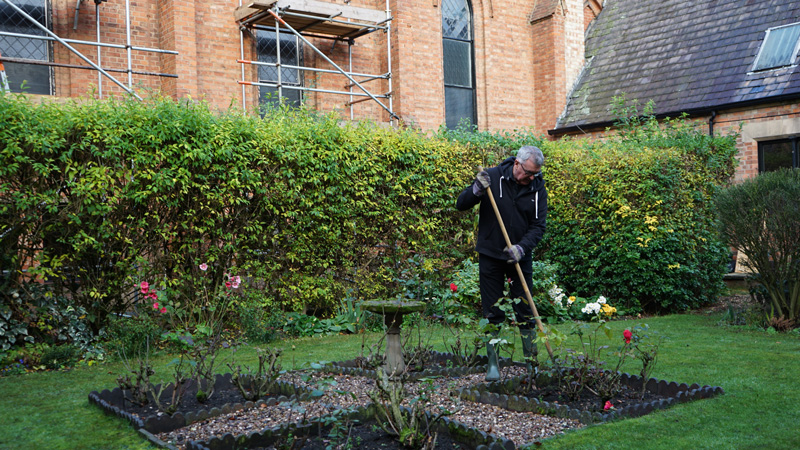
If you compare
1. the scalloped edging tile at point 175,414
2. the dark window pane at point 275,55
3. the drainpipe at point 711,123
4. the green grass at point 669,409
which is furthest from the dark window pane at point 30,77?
the drainpipe at point 711,123

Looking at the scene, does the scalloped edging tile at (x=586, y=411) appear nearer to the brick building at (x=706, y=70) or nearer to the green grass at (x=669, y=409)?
the green grass at (x=669, y=409)

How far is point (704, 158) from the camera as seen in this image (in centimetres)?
1189

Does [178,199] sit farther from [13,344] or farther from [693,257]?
[693,257]

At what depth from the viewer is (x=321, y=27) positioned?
49.2 ft

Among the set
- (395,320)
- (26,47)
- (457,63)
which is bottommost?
(395,320)

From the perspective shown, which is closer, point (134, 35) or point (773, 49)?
point (134, 35)

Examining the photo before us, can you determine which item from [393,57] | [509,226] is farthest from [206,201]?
[393,57]

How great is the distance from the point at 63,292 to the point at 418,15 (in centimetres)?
1157

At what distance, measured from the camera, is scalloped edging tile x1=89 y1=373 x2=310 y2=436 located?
15.3 feet

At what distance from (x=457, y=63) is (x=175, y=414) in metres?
15.1

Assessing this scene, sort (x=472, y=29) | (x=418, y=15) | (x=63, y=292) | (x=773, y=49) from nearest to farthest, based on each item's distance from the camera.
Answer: (x=63, y=292) → (x=773, y=49) → (x=418, y=15) → (x=472, y=29)

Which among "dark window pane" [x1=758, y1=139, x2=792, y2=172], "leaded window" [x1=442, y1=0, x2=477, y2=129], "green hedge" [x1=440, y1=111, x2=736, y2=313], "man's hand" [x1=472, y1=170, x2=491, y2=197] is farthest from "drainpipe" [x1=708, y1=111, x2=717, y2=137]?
"man's hand" [x1=472, y1=170, x2=491, y2=197]

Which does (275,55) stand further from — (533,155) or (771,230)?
(771,230)

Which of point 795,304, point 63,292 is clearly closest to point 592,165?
point 795,304
